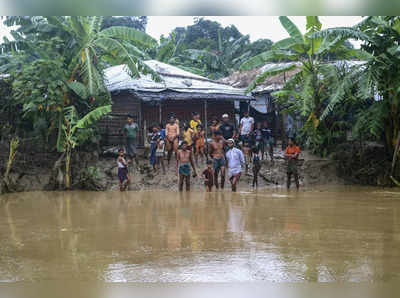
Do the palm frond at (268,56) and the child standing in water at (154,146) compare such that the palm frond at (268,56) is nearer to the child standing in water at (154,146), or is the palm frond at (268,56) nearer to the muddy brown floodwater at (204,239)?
the child standing in water at (154,146)

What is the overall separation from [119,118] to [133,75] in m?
2.72

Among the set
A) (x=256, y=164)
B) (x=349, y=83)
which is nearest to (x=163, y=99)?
(x=256, y=164)

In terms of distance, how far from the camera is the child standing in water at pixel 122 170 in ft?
46.4

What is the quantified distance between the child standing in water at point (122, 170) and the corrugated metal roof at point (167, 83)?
3692mm

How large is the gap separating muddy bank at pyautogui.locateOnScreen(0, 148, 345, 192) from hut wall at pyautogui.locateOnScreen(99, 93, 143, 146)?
1.07m

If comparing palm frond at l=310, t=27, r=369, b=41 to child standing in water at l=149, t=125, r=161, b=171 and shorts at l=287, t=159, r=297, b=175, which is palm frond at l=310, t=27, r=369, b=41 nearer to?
shorts at l=287, t=159, r=297, b=175

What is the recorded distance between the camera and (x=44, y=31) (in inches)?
619

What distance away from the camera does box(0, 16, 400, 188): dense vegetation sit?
561 inches

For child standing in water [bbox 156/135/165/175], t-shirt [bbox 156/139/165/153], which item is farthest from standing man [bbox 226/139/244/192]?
t-shirt [bbox 156/139/165/153]

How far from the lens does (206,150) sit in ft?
56.2

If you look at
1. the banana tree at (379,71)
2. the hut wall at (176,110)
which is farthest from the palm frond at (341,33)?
the hut wall at (176,110)

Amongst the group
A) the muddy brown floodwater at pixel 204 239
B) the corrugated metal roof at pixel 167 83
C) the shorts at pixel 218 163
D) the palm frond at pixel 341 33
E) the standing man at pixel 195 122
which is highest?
the palm frond at pixel 341 33
